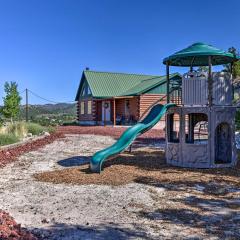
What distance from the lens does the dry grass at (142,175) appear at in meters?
9.27

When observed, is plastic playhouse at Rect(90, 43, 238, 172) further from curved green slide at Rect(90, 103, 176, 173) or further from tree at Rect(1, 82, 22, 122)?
tree at Rect(1, 82, 22, 122)

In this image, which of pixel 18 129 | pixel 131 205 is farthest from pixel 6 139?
pixel 131 205

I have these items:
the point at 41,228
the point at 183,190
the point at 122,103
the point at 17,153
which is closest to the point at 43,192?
the point at 41,228

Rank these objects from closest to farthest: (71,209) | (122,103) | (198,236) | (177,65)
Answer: (198,236) → (71,209) → (177,65) → (122,103)

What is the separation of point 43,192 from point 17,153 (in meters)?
7.08

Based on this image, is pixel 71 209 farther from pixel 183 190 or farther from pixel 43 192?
pixel 183 190

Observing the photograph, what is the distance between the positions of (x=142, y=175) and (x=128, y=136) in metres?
2.29

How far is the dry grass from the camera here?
30.4 feet

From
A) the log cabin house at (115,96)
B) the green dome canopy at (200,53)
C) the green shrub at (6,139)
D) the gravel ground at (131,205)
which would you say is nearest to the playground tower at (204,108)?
the green dome canopy at (200,53)

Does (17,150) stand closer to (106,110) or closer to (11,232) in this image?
(11,232)

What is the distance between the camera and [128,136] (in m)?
12.1

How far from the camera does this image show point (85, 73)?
1551 inches

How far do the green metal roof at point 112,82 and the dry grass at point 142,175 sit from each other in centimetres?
2554

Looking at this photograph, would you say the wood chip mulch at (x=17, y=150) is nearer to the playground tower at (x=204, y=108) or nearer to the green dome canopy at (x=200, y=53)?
the playground tower at (x=204, y=108)
